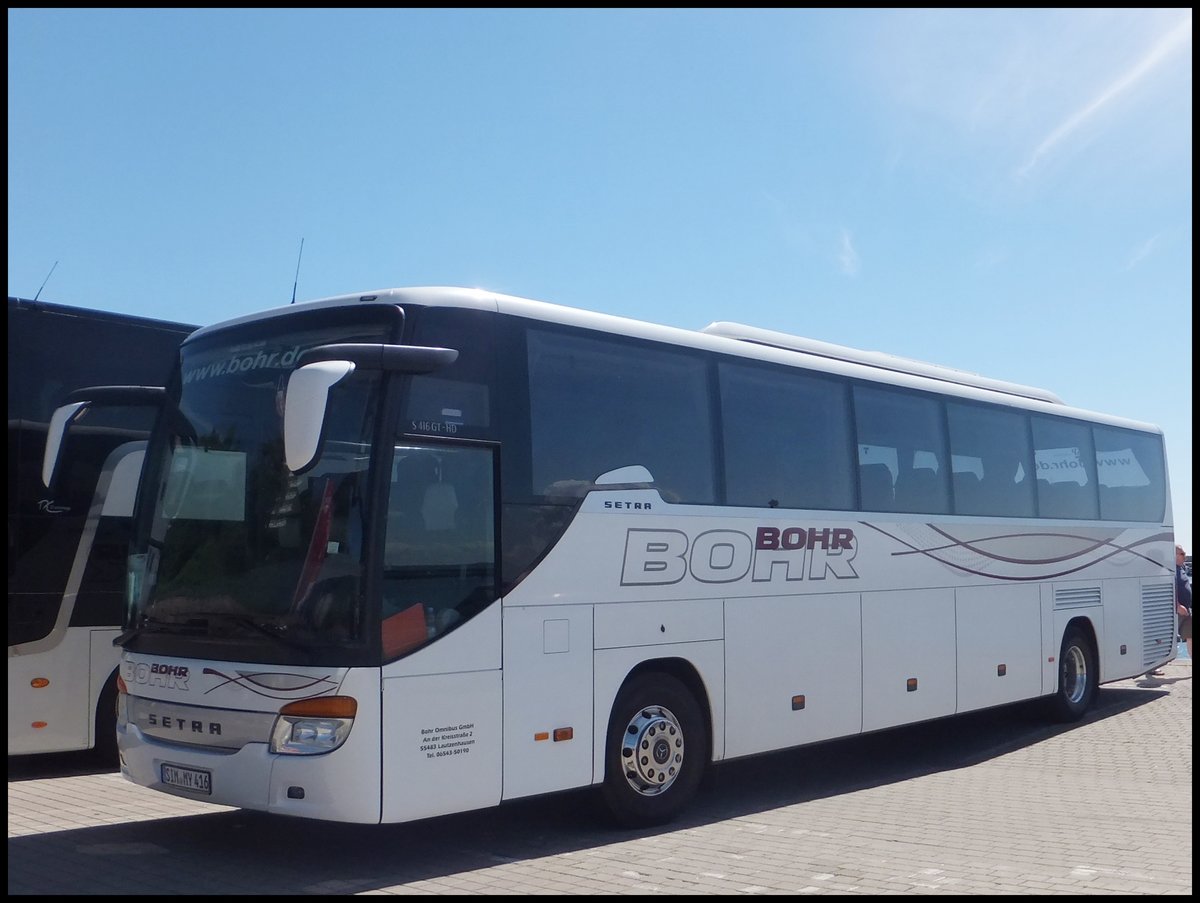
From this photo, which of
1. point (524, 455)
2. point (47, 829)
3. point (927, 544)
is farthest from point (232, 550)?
point (927, 544)

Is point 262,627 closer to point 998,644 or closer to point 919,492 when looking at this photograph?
point 919,492

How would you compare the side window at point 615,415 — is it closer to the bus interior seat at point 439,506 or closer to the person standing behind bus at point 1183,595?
the bus interior seat at point 439,506

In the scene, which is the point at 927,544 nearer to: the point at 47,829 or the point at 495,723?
the point at 495,723

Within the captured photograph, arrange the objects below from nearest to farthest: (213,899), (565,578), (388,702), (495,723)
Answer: (213,899) → (388,702) → (495,723) → (565,578)

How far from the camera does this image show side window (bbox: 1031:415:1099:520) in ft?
46.2

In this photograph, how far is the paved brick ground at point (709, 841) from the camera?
274 inches

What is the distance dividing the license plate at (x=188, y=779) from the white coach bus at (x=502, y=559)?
24 mm

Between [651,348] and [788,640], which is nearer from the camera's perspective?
[651,348]

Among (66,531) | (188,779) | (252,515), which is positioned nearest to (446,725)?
(188,779)

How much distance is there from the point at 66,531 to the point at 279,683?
4191 mm

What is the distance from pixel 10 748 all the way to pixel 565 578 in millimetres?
5098

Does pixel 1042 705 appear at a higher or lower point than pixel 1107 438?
lower

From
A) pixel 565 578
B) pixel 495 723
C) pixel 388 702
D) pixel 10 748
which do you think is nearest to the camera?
pixel 388 702

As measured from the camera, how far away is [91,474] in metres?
10.5
